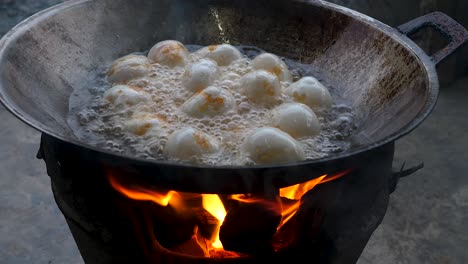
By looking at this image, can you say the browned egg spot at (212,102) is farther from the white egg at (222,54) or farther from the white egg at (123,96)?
the white egg at (222,54)

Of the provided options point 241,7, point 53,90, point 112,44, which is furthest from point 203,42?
point 53,90

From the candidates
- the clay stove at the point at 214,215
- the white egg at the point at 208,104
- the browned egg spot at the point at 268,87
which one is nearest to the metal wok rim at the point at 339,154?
the clay stove at the point at 214,215

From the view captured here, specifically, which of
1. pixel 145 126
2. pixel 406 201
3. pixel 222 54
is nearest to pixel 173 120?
pixel 145 126

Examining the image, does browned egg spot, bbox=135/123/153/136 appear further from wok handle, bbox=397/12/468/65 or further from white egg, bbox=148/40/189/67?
wok handle, bbox=397/12/468/65

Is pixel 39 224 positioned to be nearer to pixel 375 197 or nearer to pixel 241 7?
pixel 241 7

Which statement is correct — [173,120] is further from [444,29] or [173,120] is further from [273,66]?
[444,29]

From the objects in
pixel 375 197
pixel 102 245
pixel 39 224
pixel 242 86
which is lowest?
pixel 39 224
